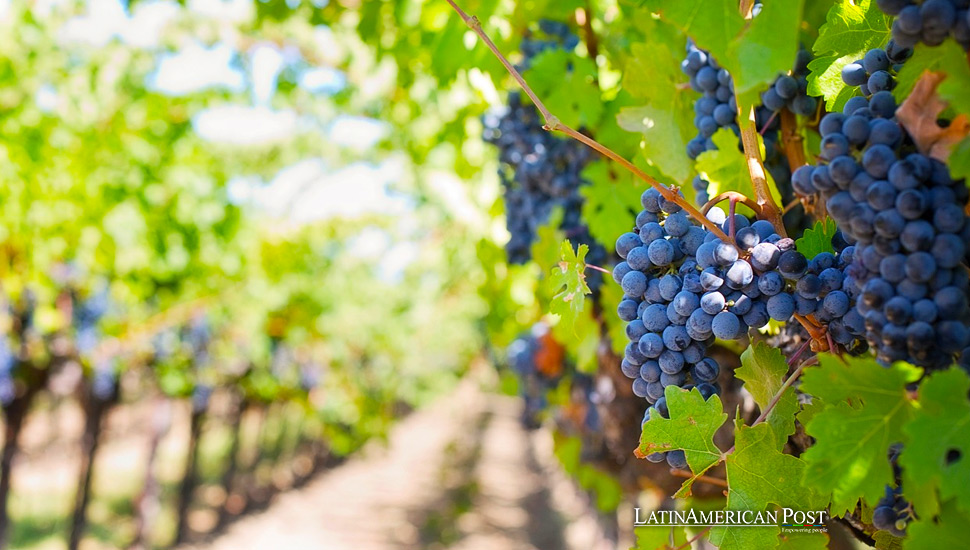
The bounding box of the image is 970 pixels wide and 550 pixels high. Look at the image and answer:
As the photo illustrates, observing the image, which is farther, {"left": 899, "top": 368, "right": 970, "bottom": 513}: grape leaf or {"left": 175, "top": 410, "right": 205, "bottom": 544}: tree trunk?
{"left": 175, "top": 410, "right": 205, "bottom": 544}: tree trunk

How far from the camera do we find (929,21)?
82 centimetres

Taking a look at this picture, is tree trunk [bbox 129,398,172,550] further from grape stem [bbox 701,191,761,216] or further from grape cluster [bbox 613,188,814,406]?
grape stem [bbox 701,191,761,216]

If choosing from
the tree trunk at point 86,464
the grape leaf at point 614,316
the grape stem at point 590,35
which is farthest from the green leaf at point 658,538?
the tree trunk at point 86,464

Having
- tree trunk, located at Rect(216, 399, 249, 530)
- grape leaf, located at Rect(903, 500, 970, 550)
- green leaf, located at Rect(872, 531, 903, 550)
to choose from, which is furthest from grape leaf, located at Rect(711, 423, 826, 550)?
tree trunk, located at Rect(216, 399, 249, 530)

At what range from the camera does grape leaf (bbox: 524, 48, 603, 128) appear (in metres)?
2.07

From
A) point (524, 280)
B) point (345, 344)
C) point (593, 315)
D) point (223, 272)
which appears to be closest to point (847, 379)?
point (593, 315)

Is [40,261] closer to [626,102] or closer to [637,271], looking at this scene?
[626,102]

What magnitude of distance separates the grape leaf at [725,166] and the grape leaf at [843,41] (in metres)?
0.19

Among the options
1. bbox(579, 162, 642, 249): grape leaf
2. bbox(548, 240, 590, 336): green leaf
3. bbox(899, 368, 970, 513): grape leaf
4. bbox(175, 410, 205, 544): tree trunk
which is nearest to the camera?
bbox(899, 368, 970, 513): grape leaf

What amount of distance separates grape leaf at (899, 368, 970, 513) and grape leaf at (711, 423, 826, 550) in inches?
11.9

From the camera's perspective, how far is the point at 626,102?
1.98 meters

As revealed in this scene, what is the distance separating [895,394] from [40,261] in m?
6.83

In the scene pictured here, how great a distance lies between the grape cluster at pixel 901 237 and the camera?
2.72 ft

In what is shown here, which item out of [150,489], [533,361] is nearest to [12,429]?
[150,489]
